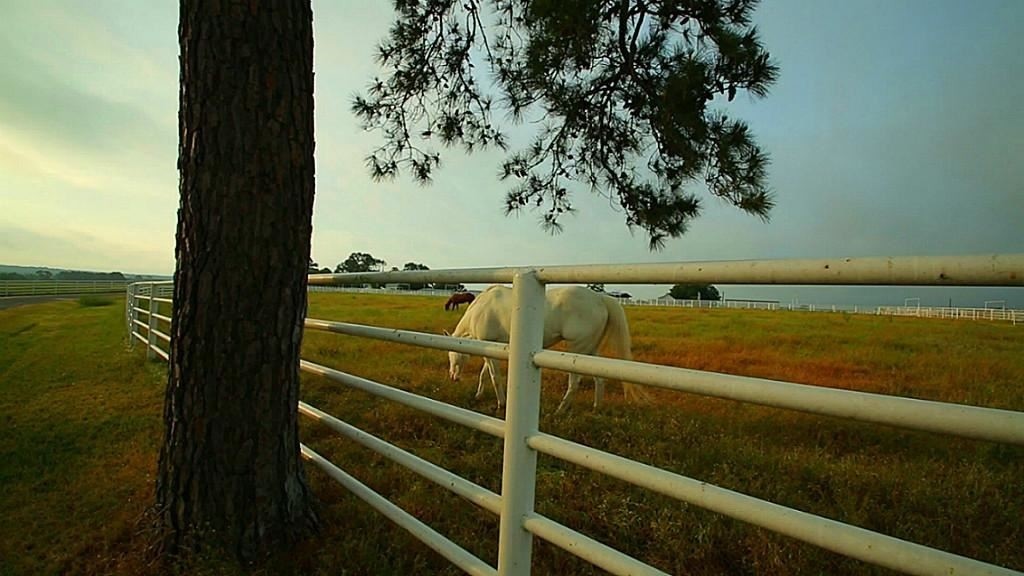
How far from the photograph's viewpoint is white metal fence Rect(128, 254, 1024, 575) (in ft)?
2.60

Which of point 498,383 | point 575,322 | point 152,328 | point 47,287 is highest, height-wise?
point 575,322

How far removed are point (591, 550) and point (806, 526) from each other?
0.51m

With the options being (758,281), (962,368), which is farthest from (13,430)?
(962,368)

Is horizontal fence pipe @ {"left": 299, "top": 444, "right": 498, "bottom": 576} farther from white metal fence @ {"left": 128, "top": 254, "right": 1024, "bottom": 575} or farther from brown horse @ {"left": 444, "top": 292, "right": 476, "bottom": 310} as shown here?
brown horse @ {"left": 444, "top": 292, "right": 476, "bottom": 310}

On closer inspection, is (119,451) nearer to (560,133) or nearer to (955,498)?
(560,133)

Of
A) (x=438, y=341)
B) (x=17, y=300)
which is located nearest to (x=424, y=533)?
(x=438, y=341)

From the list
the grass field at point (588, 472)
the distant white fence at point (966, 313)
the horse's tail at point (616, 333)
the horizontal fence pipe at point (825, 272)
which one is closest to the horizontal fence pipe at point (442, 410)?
the horizontal fence pipe at point (825, 272)

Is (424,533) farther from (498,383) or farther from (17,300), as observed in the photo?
(17,300)

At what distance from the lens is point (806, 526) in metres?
0.93

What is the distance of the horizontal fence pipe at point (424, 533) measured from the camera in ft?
5.34

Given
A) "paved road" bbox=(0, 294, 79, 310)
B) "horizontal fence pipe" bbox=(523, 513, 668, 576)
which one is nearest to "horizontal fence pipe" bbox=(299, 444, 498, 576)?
"horizontal fence pipe" bbox=(523, 513, 668, 576)

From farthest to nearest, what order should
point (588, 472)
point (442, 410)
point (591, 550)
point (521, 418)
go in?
point (588, 472)
point (442, 410)
point (521, 418)
point (591, 550)

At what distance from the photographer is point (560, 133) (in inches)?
158

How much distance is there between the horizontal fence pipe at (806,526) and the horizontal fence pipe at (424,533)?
0.62m
